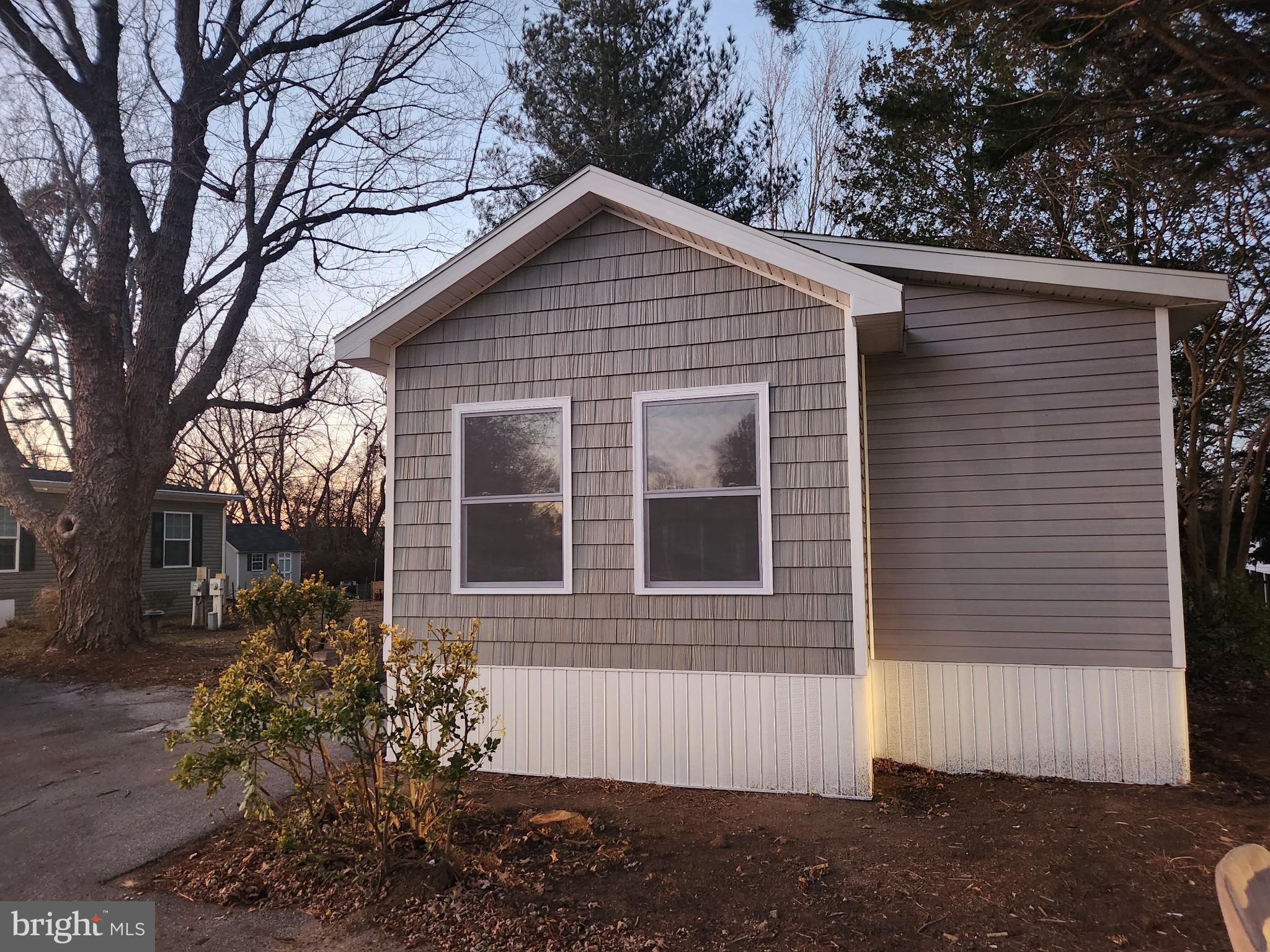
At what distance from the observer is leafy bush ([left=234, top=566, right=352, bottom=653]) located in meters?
8.31

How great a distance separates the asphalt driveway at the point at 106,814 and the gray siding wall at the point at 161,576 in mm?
6125

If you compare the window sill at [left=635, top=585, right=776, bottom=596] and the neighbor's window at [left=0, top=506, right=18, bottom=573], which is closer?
the window sill at [left=635, top=585, right=776, bottom=596]

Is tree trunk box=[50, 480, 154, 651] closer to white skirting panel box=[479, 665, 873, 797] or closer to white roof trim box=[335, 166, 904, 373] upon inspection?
white roof trim box=[335, 166, 904, 373]

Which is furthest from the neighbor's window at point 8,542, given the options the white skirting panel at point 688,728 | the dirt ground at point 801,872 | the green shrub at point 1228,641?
the green shrub at point 1228,641

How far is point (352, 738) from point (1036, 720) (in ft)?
14.4

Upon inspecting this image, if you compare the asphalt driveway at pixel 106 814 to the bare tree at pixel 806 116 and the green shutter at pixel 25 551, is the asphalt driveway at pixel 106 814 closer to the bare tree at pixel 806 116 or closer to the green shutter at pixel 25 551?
the green shutter at pixel 25 551

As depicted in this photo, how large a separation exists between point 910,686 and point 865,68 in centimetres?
1195

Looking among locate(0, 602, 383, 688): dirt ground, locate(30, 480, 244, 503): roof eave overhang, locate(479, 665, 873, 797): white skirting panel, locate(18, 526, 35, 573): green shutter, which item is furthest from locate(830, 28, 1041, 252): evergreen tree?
locate(18, 526, 35, 573): green shutter

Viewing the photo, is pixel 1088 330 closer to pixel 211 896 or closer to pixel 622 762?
pixel 622 762

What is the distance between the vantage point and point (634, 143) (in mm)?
13516

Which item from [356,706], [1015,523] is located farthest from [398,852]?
[1015,523]

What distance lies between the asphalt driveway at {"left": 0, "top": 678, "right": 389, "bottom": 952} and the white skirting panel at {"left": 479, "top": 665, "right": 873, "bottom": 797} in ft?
6.16

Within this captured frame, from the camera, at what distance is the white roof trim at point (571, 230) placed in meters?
4.84

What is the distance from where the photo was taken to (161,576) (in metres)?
17.0
